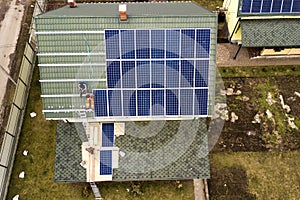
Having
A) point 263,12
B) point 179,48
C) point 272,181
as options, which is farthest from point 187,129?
point 263,12

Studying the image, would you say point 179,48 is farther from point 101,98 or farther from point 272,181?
point 272,181

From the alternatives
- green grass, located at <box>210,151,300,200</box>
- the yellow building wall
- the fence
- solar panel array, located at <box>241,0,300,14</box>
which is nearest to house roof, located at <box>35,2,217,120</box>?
the fence

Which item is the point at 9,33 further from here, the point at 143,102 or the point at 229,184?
the point at 229,184

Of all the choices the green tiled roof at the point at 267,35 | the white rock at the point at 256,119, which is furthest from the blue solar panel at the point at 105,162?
the green tiled roof at the point at 267,35

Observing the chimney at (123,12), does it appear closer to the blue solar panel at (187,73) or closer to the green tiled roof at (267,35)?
the blue solar panel at (187,73)

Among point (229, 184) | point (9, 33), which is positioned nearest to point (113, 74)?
point (229, 184)
